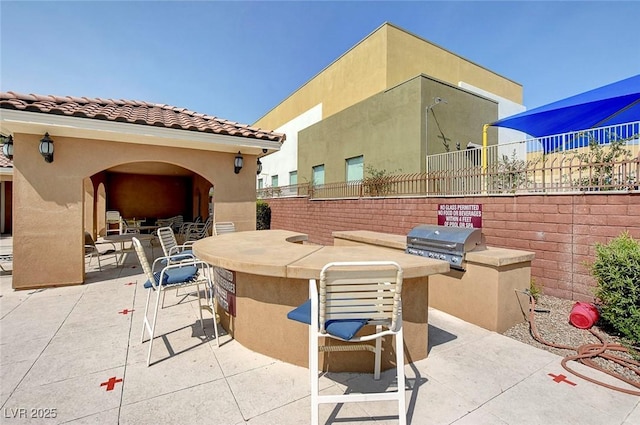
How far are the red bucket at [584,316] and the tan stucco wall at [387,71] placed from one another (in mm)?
11225

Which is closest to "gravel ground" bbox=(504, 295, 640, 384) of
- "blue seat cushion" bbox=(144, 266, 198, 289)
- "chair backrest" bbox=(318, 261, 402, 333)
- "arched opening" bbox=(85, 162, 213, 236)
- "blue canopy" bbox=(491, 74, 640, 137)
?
"chair backrest" bbox=(318, 261, 402, 333)

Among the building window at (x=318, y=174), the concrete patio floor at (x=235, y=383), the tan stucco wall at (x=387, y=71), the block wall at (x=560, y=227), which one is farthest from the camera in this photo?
the building window at (x=318, y=174)

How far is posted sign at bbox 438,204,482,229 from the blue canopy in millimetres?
2933

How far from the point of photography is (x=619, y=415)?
202 centimetres

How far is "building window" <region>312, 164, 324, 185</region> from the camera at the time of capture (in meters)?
15.5

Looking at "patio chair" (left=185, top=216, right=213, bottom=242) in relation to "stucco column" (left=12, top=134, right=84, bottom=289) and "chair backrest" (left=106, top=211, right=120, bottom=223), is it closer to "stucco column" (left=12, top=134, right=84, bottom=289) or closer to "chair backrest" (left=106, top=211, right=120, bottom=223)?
"stucco column" (left=12, top=134, right=84, bottom=289)

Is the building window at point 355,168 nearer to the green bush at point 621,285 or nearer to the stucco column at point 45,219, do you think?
the green bush at point 621,285

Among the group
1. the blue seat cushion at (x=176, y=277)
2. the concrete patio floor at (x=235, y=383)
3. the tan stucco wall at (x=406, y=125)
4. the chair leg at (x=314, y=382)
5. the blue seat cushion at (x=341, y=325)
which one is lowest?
the concrete patio floor at (x=235, y=383)

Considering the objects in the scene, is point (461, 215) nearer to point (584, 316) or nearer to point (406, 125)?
point (584, 316)

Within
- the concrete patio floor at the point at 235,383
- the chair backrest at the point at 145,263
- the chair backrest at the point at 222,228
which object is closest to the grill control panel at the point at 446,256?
the concrete patio floor at the point at 235,383

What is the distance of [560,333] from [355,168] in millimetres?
10489

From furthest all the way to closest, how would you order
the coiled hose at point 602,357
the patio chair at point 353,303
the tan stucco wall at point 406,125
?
the tan stucco wall at point 406,125, the coiled hose at point 602,357, the patio chair at point 353,303

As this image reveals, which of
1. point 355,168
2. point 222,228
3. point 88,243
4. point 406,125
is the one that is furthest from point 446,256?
point 355,168

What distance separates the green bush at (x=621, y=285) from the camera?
3.00 m
